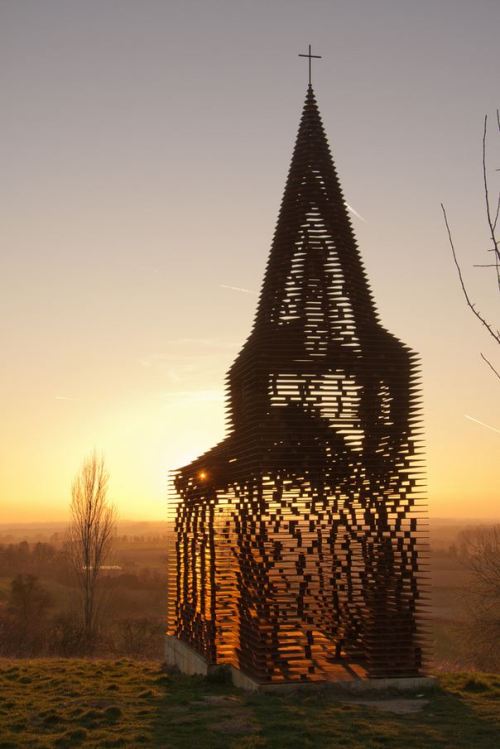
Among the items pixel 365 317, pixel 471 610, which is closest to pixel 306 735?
pixel 365 317

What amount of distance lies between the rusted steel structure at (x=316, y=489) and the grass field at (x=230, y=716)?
1.05 metres

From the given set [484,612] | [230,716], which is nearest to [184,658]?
[230,716]

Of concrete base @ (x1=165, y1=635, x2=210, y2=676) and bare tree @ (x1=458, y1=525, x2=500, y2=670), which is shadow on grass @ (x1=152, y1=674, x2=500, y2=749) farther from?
bare tree @ (x1=458, y1=525, x2=500, y2=670)

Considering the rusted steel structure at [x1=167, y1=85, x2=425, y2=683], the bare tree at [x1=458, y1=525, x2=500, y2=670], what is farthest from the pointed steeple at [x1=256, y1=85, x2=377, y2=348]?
the bare tree at [x1=458, y1=525, x2=500, y2=670]

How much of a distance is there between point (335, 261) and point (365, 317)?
1.40 meters

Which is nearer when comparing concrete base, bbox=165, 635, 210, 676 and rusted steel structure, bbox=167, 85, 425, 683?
rusted steel structure, bbox=167, 85, 425, 683

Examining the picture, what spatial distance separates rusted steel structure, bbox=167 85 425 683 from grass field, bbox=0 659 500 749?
1047mm

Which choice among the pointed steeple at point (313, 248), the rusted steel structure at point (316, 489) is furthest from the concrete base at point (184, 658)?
the pointed steeple at point (313, 248)

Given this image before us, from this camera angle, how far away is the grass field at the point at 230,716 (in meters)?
11.0

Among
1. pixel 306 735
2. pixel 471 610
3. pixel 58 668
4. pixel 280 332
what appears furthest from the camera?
pixel 471 610

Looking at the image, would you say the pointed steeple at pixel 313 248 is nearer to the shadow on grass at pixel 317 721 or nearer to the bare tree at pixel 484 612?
the shadow on grass at pixel 317 721

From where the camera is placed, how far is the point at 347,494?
1557 cm

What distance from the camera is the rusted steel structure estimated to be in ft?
49.2

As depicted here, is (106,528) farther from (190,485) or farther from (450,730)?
(450,730)
